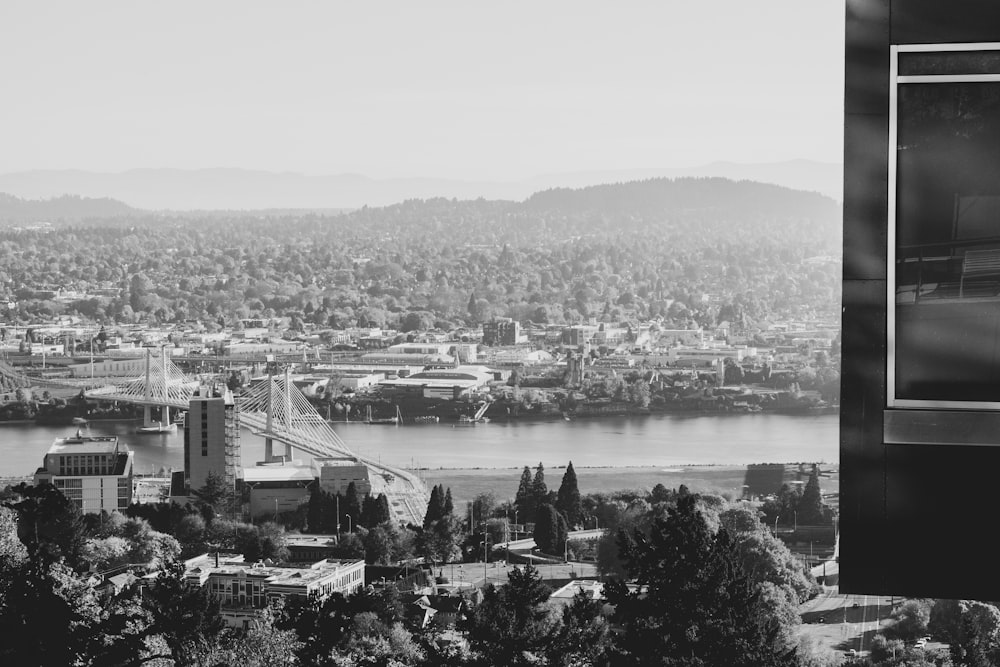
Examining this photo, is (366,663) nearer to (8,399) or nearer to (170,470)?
(170,470)

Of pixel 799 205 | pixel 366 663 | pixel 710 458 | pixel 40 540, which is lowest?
pixel 710 458

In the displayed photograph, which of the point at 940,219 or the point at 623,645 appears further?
the point at 623,645

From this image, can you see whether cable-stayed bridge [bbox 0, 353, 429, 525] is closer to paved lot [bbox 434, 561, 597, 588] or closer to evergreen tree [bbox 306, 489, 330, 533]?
evergreen tree [bbox 306, 489, 330, 533]

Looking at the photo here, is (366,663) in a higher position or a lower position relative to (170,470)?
higher

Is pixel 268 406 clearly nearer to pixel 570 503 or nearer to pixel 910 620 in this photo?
pixel 570 503

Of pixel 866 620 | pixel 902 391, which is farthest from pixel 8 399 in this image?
pixel 902 391

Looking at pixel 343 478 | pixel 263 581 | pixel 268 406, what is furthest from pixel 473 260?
pixel 263 581

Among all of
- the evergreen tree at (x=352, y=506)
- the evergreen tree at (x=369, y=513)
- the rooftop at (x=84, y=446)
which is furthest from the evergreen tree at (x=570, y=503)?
the rooftop at (x=84, y=446)
